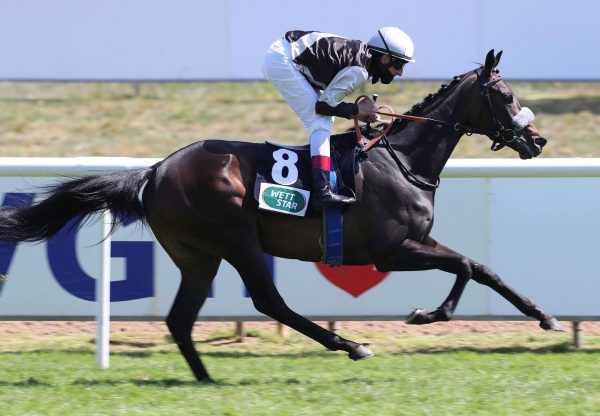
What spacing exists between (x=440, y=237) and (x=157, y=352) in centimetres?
205

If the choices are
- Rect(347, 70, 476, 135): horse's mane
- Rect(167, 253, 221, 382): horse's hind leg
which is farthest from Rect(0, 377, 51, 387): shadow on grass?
Rect(347, 70, 476, 135): horse's mane

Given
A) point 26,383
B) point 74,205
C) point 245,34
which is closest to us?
point 26,383

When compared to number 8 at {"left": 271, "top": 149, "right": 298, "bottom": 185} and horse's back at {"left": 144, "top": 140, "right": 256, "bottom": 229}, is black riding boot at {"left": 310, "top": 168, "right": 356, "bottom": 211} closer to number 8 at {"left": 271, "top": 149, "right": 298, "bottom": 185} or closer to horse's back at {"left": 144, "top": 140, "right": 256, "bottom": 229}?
number 8 at {"left": 271, "top": 149, "right": 298, "bottom": 185}

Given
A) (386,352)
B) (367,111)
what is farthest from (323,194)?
(386,352)

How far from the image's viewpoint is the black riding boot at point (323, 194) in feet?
20.7

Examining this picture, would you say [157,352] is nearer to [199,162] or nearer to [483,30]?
[199,162]

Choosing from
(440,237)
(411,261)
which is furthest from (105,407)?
(440,237)

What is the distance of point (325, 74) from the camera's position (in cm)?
649

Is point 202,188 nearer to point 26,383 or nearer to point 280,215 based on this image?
point 280,215

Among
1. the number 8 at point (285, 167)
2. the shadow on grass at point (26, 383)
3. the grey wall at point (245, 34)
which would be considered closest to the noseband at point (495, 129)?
the number 8 at point (285, 167)

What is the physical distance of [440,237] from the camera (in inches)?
300

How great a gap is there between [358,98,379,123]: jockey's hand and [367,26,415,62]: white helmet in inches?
12.1

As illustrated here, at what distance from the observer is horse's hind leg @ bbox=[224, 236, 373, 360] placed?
6.39 metres

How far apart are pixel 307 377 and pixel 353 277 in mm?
1194
